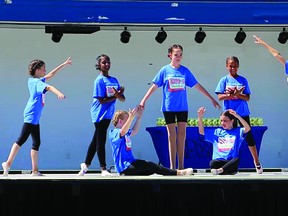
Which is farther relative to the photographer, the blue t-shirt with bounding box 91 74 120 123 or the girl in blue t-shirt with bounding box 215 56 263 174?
the girl in blue t-shirt with bounding box 215 56 263 174

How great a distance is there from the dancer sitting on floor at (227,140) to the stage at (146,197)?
0.74 metres

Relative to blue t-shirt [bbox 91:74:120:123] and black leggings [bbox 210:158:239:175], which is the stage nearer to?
black leggings [bbox 210:158:239:175]

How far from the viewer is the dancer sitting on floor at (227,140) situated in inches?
321

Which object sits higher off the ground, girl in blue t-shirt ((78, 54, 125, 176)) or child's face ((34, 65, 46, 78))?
child's face ((34, 65, 46, 78))

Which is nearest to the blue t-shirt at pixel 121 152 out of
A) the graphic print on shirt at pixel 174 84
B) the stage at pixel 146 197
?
the stage at pixel 146 197

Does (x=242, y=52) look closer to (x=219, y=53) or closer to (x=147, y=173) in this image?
(x=219, y=53)

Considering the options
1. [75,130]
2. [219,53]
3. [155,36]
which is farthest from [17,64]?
[219,53]

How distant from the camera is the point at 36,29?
11.1 meters

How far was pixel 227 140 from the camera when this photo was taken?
8.35m

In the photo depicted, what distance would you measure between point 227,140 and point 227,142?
3 centimetres

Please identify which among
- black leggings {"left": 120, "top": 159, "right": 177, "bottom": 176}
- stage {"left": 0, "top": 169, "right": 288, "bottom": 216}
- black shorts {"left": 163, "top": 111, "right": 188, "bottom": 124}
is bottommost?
stage {"left": 0, "top": 169, "right": 288, "bottom": 216}

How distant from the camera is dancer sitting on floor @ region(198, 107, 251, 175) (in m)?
8.15

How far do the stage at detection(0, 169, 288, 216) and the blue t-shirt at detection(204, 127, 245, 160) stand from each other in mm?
952

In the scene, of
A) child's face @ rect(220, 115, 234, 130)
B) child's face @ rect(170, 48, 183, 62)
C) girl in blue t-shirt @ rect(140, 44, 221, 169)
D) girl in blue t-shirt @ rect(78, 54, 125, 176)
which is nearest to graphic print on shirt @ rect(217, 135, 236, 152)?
child's face @ rect(220, 115, 234, 130)
